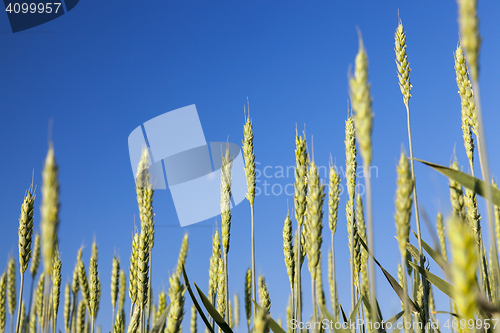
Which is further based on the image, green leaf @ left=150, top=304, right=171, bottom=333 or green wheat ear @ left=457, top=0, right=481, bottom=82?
green leaf @ left=150, top=304, right=171, bottom=333

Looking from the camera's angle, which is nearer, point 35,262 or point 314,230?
point 314,230

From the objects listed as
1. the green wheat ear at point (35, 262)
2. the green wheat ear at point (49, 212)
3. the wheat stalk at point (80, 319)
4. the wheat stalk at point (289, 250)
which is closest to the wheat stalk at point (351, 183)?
the wheat stalk at point (289, 250)

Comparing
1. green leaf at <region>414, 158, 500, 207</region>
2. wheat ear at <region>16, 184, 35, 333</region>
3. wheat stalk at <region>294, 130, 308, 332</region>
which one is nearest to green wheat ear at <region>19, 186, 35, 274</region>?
wheat ear at <region>16, 184, 35, 333</region>

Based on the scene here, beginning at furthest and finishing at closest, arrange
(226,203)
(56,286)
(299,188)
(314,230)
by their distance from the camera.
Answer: (56,286) < (226,203) < (299,188) < (314,230)

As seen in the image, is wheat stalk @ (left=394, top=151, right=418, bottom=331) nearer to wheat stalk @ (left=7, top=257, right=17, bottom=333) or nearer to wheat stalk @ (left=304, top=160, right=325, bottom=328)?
A: wheat stalk @ (left=304, top=160, right=325, bottom=328)

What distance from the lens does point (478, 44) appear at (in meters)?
1.58

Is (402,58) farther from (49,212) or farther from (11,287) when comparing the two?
(11,287)

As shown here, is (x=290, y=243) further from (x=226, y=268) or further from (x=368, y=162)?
(x=368, y=162)

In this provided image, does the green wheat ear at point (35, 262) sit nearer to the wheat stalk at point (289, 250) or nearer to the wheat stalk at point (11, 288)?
the wheat stalk at point (11, 288)

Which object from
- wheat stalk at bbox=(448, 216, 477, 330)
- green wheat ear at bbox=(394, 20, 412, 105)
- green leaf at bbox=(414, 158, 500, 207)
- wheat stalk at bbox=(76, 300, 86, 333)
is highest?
green wheat ear at bbox=(394, 20, 412, 105)

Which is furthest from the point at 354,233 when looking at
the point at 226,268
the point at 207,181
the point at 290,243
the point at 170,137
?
the point at 170,137

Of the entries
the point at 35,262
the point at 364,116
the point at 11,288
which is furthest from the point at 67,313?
the point at 364,116

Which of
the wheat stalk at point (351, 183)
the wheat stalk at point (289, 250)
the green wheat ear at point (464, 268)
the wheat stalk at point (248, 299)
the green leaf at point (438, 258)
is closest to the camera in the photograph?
the green wheat ear at point (464, 268)

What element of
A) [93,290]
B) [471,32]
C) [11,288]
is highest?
[471,32]
